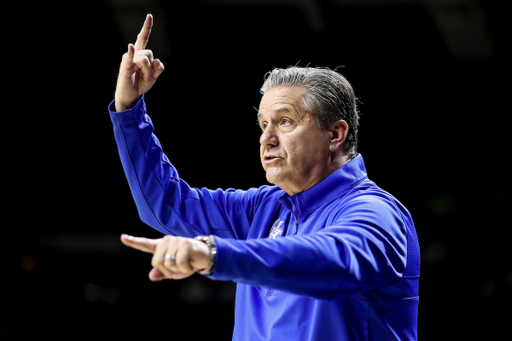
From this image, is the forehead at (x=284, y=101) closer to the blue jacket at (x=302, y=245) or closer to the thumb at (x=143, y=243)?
the blue jacket at (x=302, y=245)

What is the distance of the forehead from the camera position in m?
1.48

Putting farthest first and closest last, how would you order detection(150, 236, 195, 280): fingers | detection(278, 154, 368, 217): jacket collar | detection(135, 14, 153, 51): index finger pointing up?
detection(135, 14, 153, 51): index finger pointing up
detection(278, 154, 368, 217): jacket collar
detection(150, 236, 195, 280): fingers

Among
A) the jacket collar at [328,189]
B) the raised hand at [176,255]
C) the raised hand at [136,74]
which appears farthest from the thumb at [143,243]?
the raised hand at [136,74]

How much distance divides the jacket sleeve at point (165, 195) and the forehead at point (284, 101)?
327 mm

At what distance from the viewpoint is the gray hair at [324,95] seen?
148 centimetres

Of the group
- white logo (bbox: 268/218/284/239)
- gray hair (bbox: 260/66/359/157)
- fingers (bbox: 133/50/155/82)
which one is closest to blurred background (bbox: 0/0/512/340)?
gray hair (bbox: 260/66/359/157)

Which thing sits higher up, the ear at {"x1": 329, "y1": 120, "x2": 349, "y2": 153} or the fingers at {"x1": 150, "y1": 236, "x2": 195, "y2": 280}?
the ear at {"x1": 329, "y1": 120, "x2": 349, "y2": 153}

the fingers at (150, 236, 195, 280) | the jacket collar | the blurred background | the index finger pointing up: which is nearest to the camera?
the fingers at (150, 236, 195, 280)

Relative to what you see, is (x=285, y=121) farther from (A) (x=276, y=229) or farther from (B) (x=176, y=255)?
(B) (x=176, y=255)

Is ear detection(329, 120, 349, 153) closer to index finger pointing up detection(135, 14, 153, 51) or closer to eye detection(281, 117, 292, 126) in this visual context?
eye detection(281, 117, 292, 126)

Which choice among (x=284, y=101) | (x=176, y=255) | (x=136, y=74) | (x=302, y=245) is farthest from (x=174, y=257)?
(x=136, y=74)

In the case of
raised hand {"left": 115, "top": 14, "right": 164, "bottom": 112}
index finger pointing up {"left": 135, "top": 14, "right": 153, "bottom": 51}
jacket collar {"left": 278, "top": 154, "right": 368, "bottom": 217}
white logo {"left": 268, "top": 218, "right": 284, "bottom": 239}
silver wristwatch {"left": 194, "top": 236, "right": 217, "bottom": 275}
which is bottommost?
white logo {"left": 268, "top": 218, "right": 284, "bottom": 239}

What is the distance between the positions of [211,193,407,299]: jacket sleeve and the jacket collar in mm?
316

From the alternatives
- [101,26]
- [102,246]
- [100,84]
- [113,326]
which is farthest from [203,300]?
[101,26]
